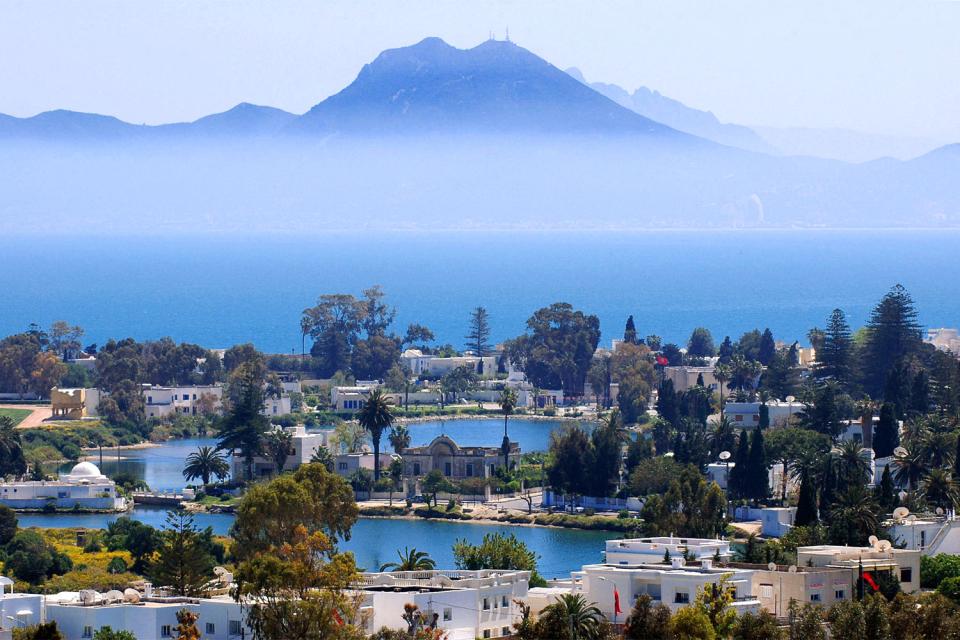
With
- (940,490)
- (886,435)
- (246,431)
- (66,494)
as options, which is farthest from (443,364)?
(940,490)

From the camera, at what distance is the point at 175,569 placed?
157 ft

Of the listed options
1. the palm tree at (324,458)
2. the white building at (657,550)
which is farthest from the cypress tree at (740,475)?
the white building at (657,550)

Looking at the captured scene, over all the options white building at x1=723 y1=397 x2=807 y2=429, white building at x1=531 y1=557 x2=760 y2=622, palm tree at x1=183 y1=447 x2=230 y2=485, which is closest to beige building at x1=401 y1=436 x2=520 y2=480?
palm tree at x1=183 y1=447 x2=230 y2=485

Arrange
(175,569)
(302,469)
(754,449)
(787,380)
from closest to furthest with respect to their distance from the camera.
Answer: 1. (175,569)
2. (302,469)
3. (754,449)
4. (787,380)

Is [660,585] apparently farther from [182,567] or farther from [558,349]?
[558,349]

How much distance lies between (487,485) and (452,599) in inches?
1462

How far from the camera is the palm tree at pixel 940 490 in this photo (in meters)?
62.3

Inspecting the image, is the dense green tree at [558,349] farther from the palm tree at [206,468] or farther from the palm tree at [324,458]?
the palm tree at [206,468]

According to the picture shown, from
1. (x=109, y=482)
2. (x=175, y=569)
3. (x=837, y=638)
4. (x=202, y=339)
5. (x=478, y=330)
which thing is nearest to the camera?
(x=837, y=638)

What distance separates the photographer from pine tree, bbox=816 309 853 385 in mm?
99812

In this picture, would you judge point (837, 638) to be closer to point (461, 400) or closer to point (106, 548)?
point (106, 548)

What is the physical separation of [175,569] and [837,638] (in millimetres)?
15044

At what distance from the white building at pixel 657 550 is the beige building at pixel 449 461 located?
32855 millimetres

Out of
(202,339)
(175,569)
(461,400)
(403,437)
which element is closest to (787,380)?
(403,437)
